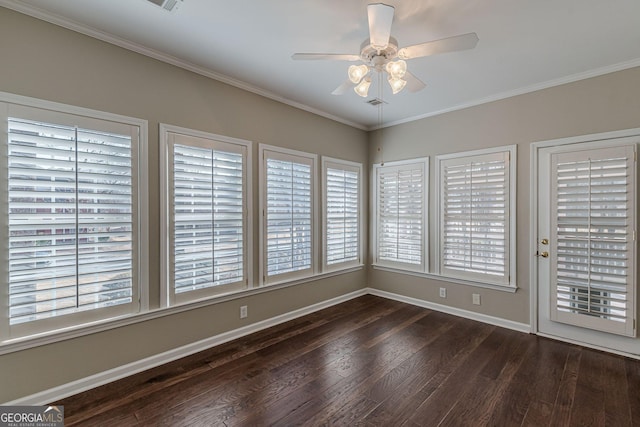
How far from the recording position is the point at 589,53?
2605 mm

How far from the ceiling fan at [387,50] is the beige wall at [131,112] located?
1.34m

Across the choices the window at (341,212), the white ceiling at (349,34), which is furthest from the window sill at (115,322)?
the white ceiling at (349,34)

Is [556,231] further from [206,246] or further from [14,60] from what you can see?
[14,60]

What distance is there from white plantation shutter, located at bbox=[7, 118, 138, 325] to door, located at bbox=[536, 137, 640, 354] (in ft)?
13.8

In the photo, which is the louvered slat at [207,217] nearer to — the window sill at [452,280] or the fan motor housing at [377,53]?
the fan motor housing at [377,53]

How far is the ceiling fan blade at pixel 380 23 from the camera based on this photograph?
167cm

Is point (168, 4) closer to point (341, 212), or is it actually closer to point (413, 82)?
point (413, 82)

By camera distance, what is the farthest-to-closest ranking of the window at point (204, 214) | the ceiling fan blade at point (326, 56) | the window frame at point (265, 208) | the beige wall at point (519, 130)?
the window frame at point (265, 208), the beige wall at point (519, 130), the window at point (204, 214), the ceiling fan blade at point (326, 56)

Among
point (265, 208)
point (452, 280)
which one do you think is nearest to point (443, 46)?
point (265, 208)

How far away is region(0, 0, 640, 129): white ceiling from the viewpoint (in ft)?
6.64

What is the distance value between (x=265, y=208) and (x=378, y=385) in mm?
2148

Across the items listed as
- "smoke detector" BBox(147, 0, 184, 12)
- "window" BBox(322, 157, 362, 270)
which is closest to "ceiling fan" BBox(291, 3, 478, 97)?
"smoke detector" BBox(147, 0, 184, 12)

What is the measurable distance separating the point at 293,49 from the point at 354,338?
3.00 meters

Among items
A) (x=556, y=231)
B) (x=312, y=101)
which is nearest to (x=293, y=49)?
(x=312, y=101)
